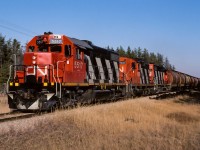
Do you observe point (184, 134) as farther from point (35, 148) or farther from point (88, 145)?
point (35, 148)

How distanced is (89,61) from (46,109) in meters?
5.18

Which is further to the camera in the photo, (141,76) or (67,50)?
(141,76)

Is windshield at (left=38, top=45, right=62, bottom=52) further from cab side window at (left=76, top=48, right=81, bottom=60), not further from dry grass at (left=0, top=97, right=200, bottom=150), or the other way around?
dry grass at (left=0, top=97, right=200, bottom=150)

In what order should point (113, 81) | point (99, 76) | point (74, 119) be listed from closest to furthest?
point (74, 119), point (99, 76), point (113, 81)

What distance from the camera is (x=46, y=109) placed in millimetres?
14547

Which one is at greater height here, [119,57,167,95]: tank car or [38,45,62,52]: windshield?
[38,45,62,52]: windshield

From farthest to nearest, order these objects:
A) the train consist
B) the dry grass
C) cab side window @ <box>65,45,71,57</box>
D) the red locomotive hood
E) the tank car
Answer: the tank car
cab side window @ <box>65,45,71,57</box>
the red locomotive hood
the train consist
the dry grass

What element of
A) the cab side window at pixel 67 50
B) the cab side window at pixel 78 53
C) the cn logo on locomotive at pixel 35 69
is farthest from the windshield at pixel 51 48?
the cn logo on locomotive at pixel 35 69

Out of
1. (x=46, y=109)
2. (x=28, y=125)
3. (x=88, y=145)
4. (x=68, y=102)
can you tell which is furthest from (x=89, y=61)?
(x=88, y=145)

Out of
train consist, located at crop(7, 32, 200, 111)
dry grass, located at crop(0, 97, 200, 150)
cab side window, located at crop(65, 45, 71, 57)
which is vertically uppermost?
cab side window, located at crop(65, 45, 71, 57)

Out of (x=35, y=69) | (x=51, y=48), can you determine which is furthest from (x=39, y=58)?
(x=51, y=48)

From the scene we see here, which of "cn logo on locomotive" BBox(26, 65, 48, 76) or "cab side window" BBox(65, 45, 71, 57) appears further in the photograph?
"cab side window" BBox(65, 45, 71, 57)

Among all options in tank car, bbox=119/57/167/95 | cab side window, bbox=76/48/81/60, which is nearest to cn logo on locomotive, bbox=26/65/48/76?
cab side window, bbox=76/48/81/60

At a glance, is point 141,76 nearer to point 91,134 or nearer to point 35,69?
point 35,69
